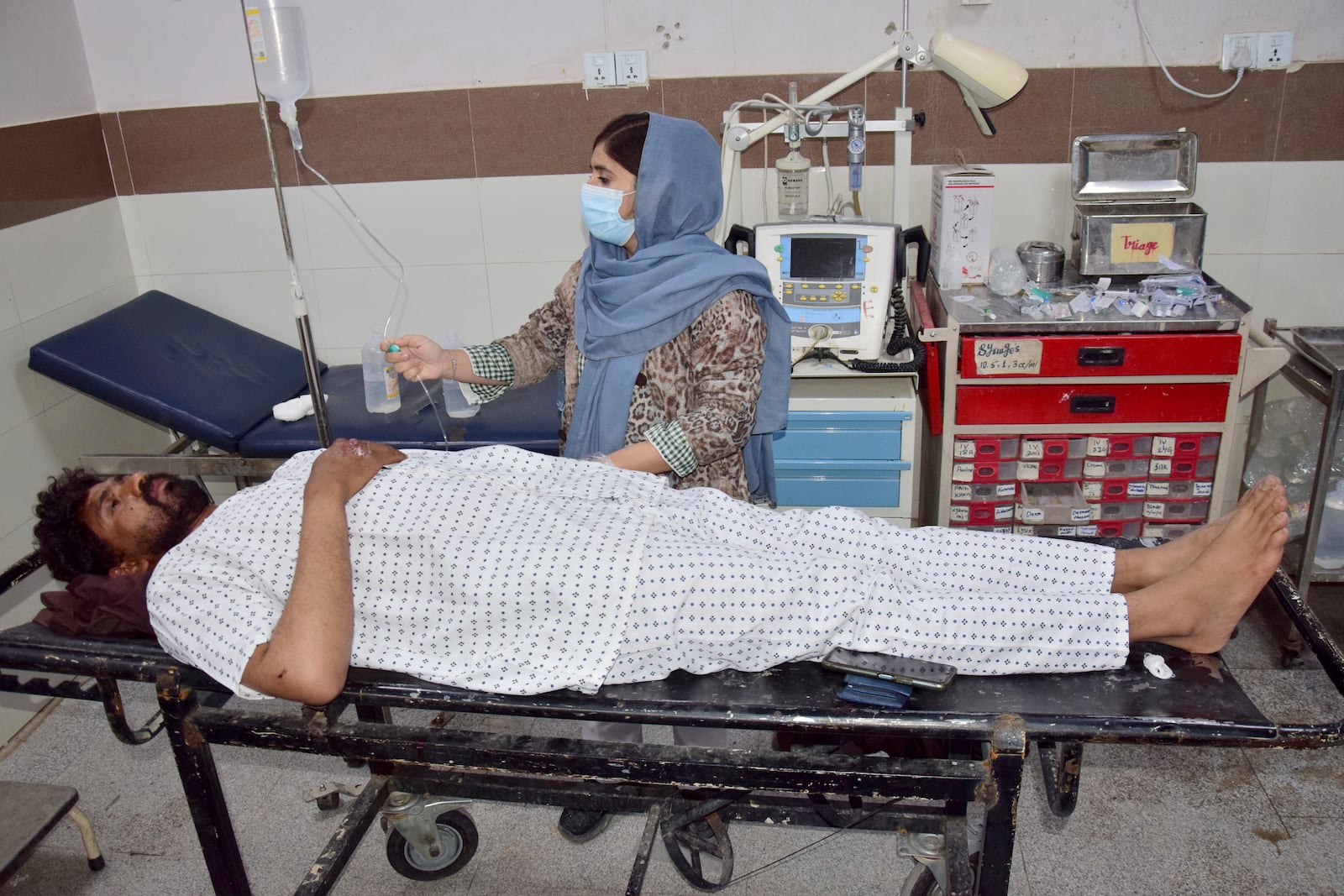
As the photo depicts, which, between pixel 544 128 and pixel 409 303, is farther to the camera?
pixel 409 303

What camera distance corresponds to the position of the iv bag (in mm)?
2100

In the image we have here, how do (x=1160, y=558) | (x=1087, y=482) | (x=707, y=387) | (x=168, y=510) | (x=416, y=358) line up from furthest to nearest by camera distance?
(x=1087, y=482), (x=416, y=358), (x=707, y=387), (x=168, y=510), (x=1160, y=558)

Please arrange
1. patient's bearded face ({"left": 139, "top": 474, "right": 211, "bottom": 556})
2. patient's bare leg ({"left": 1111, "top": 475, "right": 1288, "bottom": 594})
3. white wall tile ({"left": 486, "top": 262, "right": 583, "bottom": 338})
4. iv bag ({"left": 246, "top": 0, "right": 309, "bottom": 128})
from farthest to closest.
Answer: white wall tile ({"left": 486, "top": 262, "right": 583, "bottom": 338})
iv bag ({"left": 246, "top": 0, "right": 309, "bottom": 128})
patient's bearded face ({"left": 139, "top": 474, "right": 211, "bottom": 556})
patient's bare leg ({"left": 1111, "top": 475, "right": 1288, "bottom": 594})

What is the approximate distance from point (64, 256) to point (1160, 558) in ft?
9.89

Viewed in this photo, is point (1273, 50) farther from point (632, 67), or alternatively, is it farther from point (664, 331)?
point (664, 331)

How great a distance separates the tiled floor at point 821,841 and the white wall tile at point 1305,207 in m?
1.40

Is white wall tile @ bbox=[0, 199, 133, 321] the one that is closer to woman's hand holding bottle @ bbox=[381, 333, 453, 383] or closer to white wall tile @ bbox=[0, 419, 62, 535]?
white wall tile @ bbox=[0, 419, 62, 535]

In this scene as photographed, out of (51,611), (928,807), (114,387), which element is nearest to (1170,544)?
(928,807)

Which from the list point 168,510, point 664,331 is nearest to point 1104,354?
point 664,331

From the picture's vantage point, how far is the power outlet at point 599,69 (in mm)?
3096

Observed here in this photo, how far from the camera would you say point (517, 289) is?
134 inches

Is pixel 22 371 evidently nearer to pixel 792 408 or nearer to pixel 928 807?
pixel 792 408

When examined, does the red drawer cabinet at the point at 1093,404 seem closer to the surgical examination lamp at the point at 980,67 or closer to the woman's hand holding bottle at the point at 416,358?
the surgical examination lamp at the point at 980,67

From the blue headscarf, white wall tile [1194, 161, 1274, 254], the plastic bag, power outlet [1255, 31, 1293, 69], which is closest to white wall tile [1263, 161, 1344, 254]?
white wall tile [1194, 161, 1274, 254]
